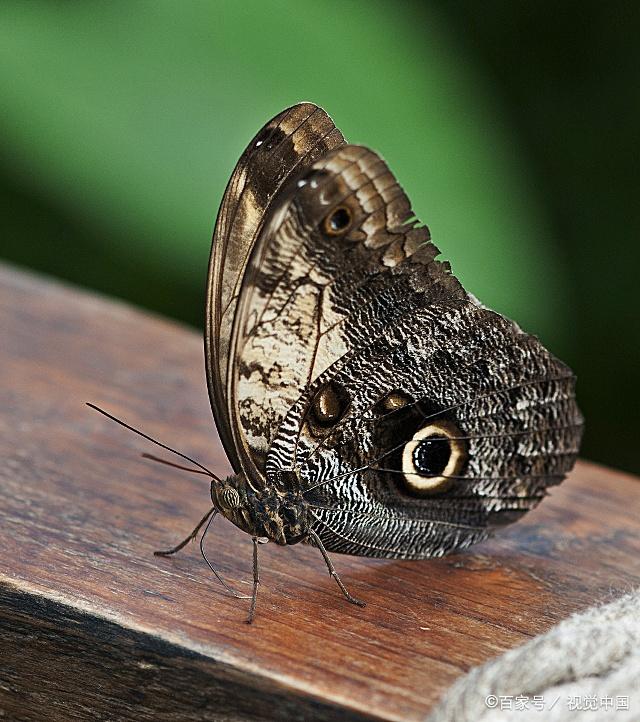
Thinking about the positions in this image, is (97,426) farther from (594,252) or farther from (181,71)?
(594,252)

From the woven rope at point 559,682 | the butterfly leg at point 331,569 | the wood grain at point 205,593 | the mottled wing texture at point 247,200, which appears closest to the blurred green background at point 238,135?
the wood grain at point 205,593

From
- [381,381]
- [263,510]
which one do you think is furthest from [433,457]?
[263,510]

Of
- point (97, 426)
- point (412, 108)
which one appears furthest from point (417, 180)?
point (97, 426)

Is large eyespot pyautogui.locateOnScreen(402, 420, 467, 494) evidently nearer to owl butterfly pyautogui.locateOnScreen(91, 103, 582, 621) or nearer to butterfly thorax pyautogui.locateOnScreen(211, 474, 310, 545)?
owl butterfly pyautogui.locateOnScreen(91, 103, 582, 621)

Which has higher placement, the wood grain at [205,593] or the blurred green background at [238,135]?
the blurred green background at [238,135]

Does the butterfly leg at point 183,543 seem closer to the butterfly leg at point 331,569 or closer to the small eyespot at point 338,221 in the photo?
the butterfly leg at point 331,569

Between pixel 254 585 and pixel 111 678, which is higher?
pixel 254 585

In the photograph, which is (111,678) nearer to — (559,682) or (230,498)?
(230,498)
